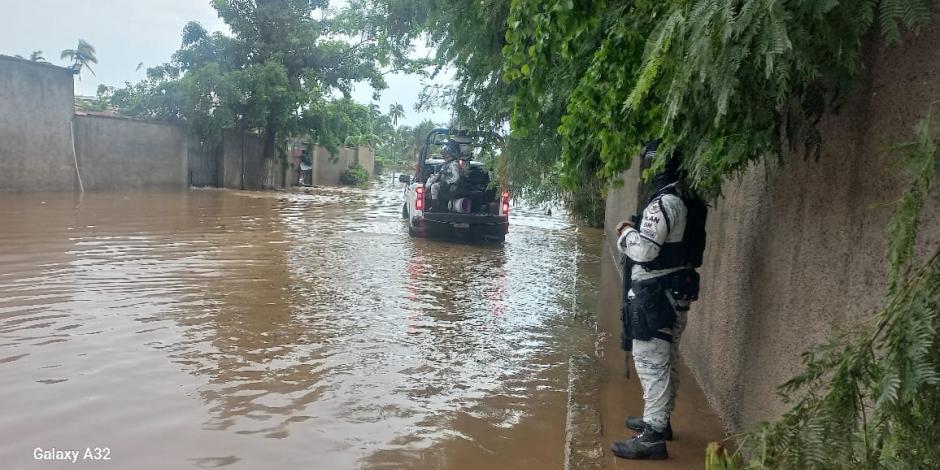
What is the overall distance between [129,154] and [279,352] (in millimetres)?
20434

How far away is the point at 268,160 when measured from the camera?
29.9 m

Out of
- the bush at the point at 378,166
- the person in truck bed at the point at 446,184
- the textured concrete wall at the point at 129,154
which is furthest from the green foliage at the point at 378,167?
the person in truck bed at the point at 446,184

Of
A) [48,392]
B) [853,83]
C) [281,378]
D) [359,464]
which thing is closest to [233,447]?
[359,464]

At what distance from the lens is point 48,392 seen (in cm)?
442

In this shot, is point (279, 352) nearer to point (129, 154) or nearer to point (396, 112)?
point (129, 154)

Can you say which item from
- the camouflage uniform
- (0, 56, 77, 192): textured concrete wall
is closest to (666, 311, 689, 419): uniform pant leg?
the camouflage uniform

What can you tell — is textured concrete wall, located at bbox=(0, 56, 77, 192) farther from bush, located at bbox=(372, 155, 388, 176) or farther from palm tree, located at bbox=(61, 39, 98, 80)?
bush, located at bbox=(372, 155, 388, 176)

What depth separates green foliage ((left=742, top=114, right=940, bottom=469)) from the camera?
1.62 meters

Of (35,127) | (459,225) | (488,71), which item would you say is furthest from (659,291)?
(35,127)

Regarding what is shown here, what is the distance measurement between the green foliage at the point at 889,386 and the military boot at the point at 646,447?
1907mm

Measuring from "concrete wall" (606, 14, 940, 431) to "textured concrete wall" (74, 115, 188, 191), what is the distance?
70.3 feet

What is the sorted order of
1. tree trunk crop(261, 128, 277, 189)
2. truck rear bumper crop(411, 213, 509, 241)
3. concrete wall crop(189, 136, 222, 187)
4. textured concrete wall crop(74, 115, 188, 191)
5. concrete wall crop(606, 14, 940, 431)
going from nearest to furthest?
concrete wall crop(606, 14, 940, 431), truck rear bumper crop(411, 213, 509, 241), textured concrete wall crop(74, 115, 188, 191), concrete wall crop(189, 136, 222, 187), tree trunk crop(261, 128, 277, 189)

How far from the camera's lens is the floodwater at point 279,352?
390 cm

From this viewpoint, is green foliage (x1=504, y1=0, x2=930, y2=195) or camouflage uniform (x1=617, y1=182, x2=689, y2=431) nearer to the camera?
green foliage (x1=504, y1=0, x2=930, y2=195)
